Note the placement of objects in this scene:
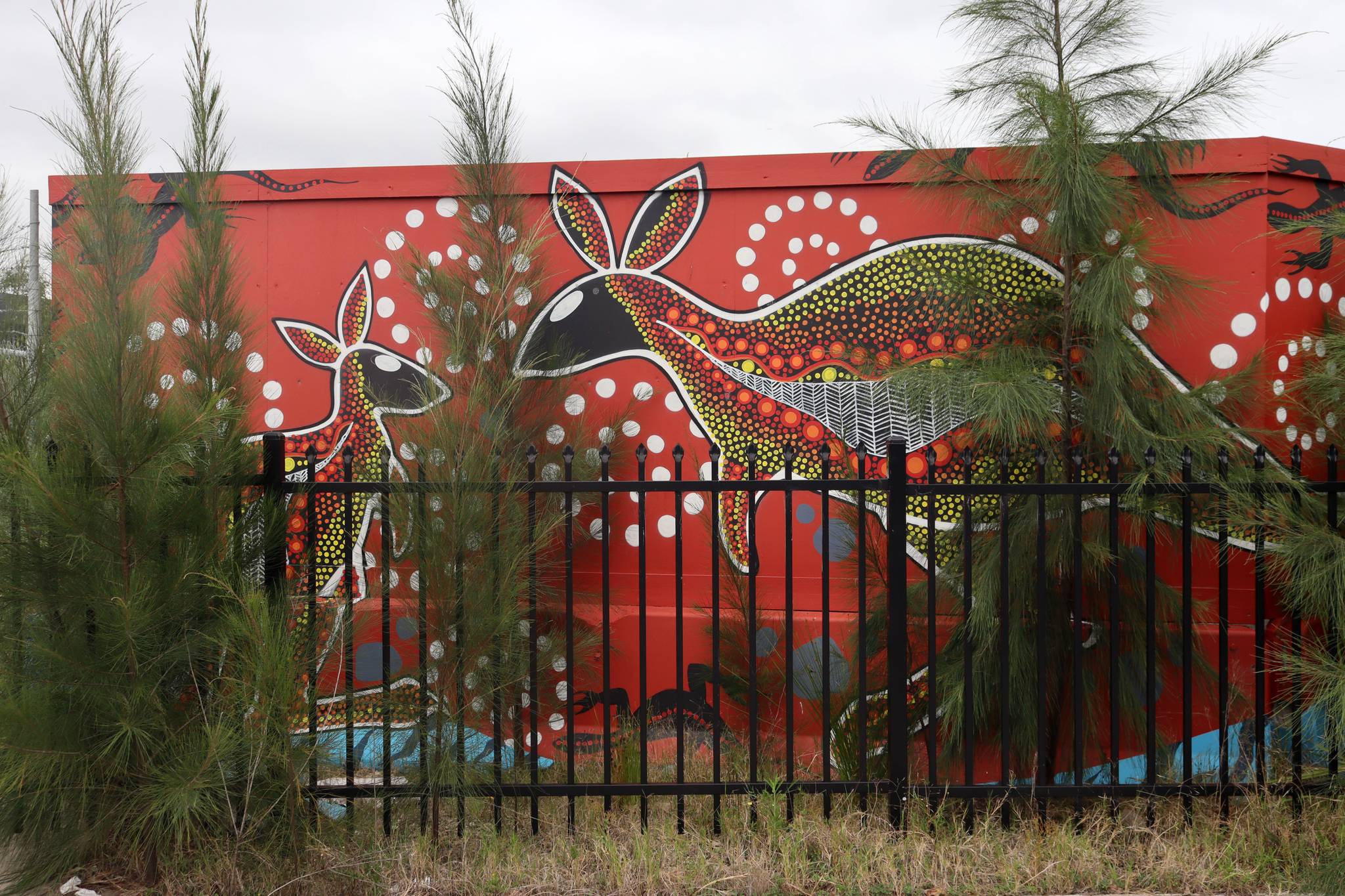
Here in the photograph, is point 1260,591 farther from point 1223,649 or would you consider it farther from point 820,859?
point 820,859

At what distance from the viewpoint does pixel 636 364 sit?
4.80 metres

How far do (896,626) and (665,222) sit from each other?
8.38ft

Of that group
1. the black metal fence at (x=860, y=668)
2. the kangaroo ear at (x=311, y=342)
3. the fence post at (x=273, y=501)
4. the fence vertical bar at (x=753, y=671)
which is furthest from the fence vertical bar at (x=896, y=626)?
the kangaroo ear at (x=311, y=342)

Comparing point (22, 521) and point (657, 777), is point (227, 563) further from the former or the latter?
point (657, 777)

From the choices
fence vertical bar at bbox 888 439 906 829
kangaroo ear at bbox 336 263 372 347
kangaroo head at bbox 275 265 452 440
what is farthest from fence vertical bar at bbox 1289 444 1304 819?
kangaroo ear at bbox 336 263 372 347

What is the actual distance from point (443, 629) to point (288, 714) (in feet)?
1.92

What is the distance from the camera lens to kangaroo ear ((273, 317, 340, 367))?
5.03 metres

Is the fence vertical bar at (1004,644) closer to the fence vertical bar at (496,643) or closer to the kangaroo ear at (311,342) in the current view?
the fence vertical bar at (496,643)

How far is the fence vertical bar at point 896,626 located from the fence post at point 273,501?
2370 millimetres

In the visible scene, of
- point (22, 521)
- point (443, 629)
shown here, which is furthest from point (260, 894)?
point (22, 521)

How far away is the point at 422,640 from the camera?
3248 millimetres

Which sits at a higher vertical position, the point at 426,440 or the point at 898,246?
the point at 898,246

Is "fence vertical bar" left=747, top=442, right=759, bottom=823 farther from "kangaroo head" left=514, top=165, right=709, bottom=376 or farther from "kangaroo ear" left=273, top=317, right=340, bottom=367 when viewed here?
"kangaroo ear" left=273, top=317, right=340, bottom=367

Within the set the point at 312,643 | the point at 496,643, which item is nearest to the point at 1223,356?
the point at 496,643
